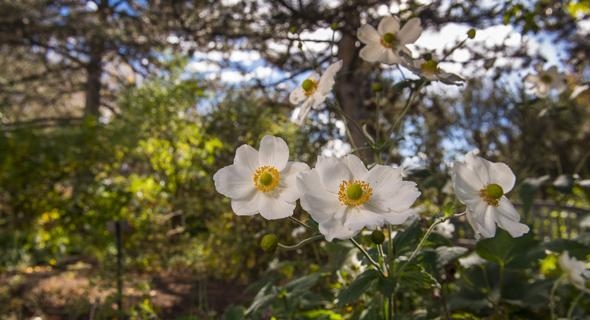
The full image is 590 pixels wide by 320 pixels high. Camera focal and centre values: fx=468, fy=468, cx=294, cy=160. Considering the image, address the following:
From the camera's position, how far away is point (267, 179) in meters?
1.08

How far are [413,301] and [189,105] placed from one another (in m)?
2.45

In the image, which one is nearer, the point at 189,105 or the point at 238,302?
the point at 238,302

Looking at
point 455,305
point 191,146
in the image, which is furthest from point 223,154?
point 455,305

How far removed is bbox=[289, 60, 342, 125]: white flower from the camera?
1.35 m

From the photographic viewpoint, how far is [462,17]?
10.3 ft

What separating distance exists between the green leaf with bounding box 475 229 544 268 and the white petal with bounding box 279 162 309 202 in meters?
1.01

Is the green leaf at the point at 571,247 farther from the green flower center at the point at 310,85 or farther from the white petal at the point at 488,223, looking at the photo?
the green flower center at the point at 310,85

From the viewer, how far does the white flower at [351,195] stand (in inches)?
38.0

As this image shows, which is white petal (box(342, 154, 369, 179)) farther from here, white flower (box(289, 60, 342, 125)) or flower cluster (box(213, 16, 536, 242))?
white flower (box(289, 60, 342, 125))

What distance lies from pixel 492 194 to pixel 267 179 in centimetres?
51

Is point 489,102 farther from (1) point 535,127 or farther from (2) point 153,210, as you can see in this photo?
(2) point 153,210

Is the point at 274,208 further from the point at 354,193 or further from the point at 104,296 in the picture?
the point at 104,296

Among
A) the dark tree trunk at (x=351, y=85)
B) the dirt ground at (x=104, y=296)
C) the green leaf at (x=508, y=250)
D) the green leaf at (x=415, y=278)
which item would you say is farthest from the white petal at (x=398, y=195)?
the dark tree trunk at (x=351, y=85)

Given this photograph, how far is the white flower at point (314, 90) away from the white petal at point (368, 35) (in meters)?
0.19
